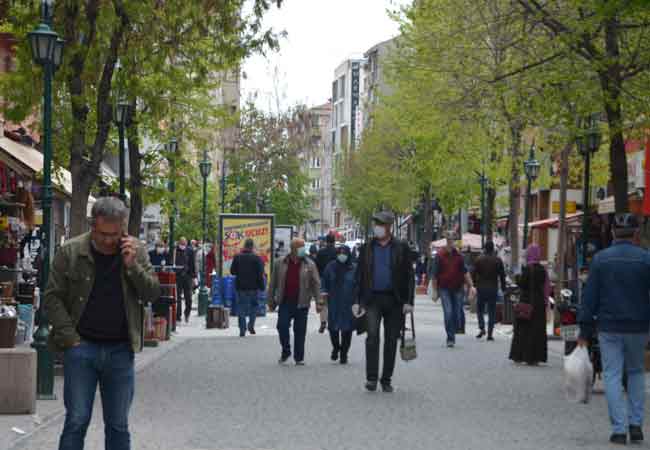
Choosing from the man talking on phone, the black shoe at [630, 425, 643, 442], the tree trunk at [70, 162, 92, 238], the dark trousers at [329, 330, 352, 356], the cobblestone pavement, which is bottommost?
the cobblestone pavement

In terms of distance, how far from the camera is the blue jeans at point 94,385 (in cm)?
802

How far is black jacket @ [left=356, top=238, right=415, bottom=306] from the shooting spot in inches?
629

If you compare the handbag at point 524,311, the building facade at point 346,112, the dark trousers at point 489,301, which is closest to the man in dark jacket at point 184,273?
the dark trousers at point 489,301

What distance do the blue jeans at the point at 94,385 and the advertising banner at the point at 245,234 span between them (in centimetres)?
3101

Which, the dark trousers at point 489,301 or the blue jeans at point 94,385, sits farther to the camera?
the dark trousers at point 489,301

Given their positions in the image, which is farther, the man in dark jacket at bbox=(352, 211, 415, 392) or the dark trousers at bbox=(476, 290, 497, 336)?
the dark trousers at bbox=(476, 290, 497, 336)

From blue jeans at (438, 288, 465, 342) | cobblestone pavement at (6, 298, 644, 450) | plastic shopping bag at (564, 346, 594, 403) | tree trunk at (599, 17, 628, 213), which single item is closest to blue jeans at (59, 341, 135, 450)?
cobblestone pavement at (6, 298, 644, 450)

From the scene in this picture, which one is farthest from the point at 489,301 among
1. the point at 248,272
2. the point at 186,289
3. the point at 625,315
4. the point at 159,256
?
the point at 625,315

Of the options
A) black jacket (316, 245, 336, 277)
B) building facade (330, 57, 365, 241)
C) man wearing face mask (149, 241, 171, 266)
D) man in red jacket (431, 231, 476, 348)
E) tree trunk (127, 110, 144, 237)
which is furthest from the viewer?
building facade (330, 57, 365, 241)

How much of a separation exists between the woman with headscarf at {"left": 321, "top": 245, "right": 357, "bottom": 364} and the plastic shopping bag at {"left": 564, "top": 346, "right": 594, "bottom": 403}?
8.18 m

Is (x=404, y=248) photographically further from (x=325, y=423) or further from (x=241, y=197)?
(x=241, y=197)

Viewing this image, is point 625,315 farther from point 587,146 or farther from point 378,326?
point 587,146

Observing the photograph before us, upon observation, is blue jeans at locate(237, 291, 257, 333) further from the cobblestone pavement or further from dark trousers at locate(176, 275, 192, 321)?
dark trousers at locate(176, 275, 192, 321)

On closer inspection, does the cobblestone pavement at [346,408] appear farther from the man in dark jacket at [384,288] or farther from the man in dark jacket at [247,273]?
the man in dark jacket at [247,273]
